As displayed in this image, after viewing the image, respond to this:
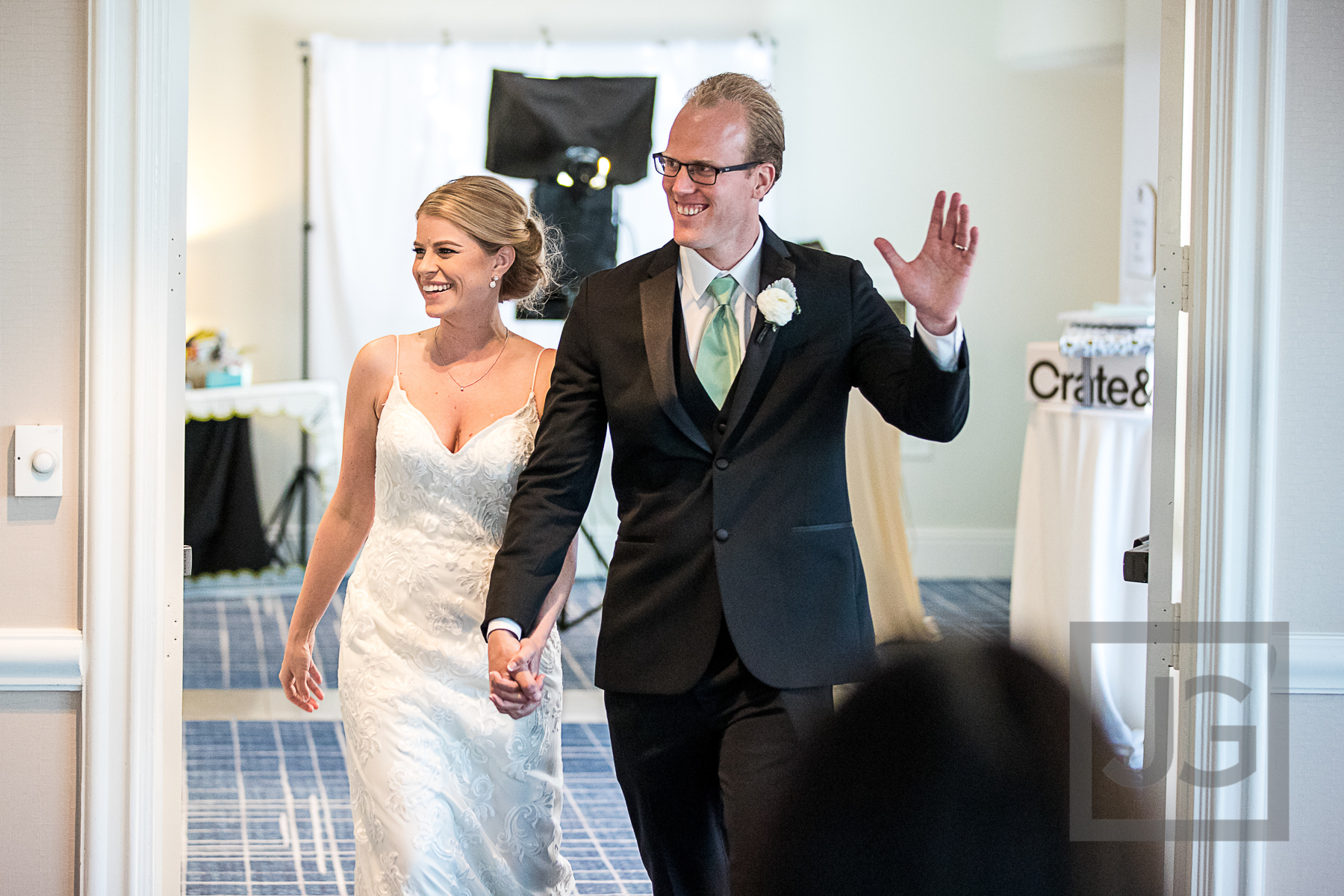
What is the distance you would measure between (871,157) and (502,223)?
5.23 m

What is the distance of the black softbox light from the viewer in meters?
6.36

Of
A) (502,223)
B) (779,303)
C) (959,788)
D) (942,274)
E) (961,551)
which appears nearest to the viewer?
(959,788)

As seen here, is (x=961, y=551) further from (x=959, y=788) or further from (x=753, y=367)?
(x=959, y=788)

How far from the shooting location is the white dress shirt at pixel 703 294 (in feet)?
6.24

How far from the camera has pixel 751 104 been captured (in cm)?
185

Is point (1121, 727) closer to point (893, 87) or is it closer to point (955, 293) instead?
point (955, 293)

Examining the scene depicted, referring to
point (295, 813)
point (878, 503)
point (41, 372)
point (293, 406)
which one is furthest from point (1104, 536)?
point (293, 406)

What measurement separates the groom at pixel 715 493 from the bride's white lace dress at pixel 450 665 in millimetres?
286

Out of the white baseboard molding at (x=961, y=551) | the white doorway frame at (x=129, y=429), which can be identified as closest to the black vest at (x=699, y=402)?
the white doorway frame at (x=129, y=429)

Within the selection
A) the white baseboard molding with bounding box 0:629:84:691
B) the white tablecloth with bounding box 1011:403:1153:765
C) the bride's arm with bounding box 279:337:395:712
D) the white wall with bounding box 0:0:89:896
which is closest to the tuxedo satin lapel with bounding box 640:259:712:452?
the bride's arm with bounding box 279:337:395:712

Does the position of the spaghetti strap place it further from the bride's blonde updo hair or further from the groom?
the groom

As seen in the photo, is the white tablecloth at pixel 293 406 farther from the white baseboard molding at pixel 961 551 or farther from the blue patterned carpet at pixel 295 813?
the white baseboard molding at pixel 961 551

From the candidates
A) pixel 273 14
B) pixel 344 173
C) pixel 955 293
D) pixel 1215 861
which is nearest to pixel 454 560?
pixel 955 293

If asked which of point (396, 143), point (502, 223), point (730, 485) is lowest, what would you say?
point (730, 485)
